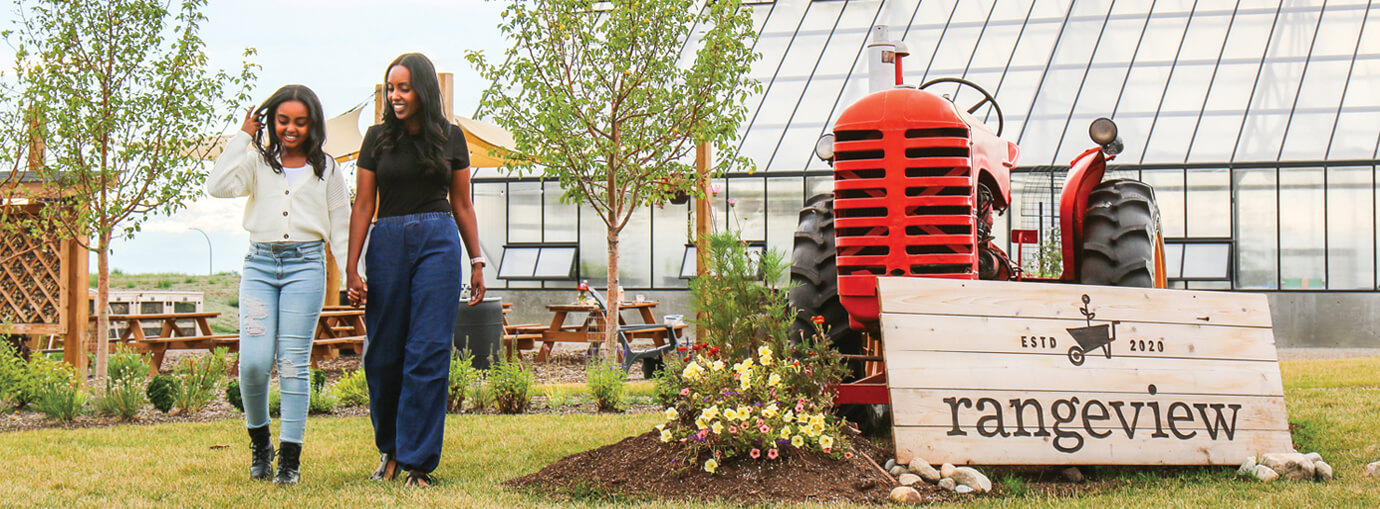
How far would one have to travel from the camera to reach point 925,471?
4.07m

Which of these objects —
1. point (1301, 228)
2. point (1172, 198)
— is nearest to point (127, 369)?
point (1172, 198)

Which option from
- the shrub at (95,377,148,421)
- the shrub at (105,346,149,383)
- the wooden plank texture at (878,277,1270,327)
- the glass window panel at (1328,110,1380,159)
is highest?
the glass window panel at (1328,110,1380,159)

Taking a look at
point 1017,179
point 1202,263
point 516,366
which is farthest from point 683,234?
point 516,366

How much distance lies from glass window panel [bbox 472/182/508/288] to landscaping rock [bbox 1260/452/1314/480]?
14519 millimetres

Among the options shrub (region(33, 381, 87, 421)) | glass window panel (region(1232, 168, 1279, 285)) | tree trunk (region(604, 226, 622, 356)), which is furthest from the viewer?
glass window panel (region(1232, 168, 1279, 285))

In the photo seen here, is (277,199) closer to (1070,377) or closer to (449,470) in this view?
(449,470)

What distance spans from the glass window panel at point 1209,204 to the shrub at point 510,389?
37.8ft

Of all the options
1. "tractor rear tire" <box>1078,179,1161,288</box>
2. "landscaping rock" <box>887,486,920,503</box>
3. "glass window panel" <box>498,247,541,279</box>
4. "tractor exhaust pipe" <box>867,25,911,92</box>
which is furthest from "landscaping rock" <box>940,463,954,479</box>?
"glass window panel" <box>498,247,541,279</box>

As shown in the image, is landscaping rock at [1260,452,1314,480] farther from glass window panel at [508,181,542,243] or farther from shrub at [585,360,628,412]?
glass window panel at [508,181,542,243]

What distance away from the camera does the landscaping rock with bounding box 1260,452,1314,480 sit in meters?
4.16

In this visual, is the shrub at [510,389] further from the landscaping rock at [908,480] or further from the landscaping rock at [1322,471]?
the landscaping rock at [1322,471]

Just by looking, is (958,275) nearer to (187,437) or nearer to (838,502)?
(838,502)

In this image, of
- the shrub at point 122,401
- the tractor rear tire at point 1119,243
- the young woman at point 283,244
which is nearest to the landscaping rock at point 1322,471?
the tractor rear tire at point 1119,243

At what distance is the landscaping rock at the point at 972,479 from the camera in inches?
156
